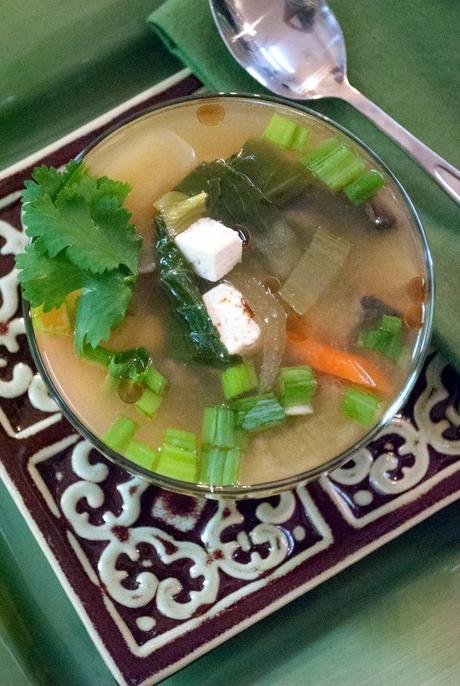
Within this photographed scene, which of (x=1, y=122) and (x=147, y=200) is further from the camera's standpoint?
(x=1, y=122)

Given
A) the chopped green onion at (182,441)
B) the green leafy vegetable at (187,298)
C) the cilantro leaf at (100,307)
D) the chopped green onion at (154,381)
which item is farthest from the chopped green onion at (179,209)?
the chopped green onion at (182,441)

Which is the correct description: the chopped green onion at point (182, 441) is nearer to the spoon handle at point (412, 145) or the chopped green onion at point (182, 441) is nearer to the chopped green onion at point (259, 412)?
the chopped green onion at point (259, 412)

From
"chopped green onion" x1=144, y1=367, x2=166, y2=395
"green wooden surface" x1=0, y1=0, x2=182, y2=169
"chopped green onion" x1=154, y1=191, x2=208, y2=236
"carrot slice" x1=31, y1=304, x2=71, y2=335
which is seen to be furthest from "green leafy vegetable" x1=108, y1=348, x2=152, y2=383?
"green wooden surface" x1=0, y1=0, x2=182, y2=169

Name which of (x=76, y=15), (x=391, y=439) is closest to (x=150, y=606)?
(x=391, y=439)

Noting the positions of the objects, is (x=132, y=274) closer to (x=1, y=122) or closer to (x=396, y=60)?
(x=1, y=122)

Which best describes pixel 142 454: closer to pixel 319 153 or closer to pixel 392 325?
pixel 392 325

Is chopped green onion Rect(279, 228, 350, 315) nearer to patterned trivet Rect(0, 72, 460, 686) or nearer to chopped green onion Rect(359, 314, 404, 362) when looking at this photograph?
chopped green onion Rect(359, 314, 404, 362)

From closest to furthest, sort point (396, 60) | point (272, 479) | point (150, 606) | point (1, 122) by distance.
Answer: point (272, 479) < point (150, 606) < point (396, 60) < point (1, 122)
